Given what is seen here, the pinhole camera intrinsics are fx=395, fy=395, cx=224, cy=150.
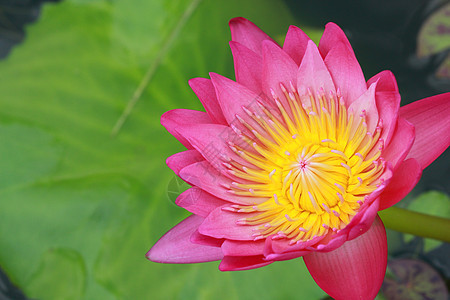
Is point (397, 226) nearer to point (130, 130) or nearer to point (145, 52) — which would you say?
point (130, 130)

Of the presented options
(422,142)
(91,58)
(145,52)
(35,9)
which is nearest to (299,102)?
(422,142)

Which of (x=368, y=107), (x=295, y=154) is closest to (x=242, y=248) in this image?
(x=295, y=154)

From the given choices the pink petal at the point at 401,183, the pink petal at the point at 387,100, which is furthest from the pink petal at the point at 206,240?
the pink petal at the point at 387,100

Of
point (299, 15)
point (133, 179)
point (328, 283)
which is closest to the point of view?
point (328, 283)

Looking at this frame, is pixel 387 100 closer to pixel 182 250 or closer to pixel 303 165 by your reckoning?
pixel 303 165

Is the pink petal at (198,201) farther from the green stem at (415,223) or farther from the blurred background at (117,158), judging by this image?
the green stem at (415,223)
